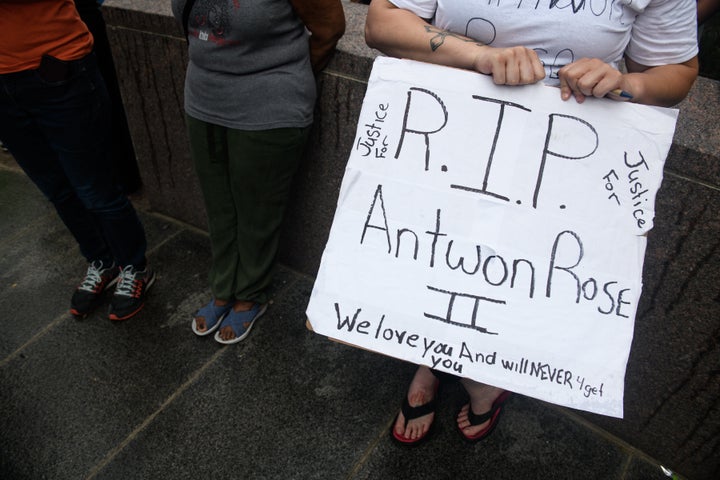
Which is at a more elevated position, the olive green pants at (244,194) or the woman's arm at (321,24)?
the woman's arm at (321,24)

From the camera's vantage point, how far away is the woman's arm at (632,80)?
120 centimetres

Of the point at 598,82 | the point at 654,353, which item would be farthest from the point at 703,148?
the point at 654,353

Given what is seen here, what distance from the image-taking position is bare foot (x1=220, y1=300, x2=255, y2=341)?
2.56m

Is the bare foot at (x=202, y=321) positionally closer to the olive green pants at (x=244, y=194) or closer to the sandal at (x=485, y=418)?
the olive green pants at (x=244, y=194)

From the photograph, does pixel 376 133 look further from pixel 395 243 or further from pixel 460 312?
pixel 460 312

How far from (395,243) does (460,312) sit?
0.86 feet

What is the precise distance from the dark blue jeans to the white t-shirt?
162 cm

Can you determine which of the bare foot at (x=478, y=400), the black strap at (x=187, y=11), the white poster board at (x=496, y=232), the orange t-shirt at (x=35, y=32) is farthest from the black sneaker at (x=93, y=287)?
the bare foot at (x=478, y=400)

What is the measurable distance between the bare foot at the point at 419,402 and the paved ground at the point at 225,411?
70mm

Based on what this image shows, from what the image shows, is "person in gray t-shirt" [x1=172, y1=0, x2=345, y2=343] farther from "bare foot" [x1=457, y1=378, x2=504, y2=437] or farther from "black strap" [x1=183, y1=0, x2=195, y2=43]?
"bare foot" [x1=457, y1=378, x2=504, y2=437]

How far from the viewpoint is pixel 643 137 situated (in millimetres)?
1260

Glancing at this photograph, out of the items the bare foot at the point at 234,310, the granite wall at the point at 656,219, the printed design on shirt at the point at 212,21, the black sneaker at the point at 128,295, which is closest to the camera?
the granite wall at the point at 656,219

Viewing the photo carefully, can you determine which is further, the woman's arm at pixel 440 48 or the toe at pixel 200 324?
the toe at pixel 200 324

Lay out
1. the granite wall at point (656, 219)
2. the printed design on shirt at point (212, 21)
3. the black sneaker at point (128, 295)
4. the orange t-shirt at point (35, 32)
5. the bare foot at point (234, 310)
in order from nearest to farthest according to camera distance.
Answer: the granite wall at point (656, 219) < the printed design on shirt at point (212, 21) < the orange t-shirt at point (35, 32) < the bare foot at point (234, 310) < the black sneaker at point (128, 295)
